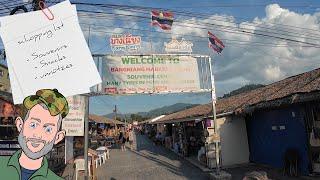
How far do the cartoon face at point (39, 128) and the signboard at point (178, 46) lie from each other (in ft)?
38.6

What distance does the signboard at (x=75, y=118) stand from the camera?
813 cm

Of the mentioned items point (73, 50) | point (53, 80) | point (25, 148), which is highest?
point (73, 50)

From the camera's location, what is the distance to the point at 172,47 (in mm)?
15602

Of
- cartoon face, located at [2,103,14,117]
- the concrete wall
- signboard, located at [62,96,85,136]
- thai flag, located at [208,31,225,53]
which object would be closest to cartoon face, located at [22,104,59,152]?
signboard, located at [62,96,85,136]

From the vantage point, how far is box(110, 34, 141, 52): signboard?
14.2m

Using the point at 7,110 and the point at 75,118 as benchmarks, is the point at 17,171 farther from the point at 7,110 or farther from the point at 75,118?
the point at 7,110

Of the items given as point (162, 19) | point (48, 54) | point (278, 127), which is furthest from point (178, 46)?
point (48, 54)

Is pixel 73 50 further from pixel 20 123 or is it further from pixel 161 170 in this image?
pixel 161 170

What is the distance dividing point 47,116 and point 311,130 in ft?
42.5

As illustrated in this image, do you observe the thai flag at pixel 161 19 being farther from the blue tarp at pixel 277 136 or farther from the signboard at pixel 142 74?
the blue tarp at pixel 277 136

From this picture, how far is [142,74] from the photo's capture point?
14.9m

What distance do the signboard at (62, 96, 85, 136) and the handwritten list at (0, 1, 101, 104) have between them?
4.09 metres

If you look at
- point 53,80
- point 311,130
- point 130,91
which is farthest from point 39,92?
point 311,130

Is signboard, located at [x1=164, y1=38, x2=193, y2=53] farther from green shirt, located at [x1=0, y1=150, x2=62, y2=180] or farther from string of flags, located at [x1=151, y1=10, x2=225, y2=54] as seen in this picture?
green shirt, located at [x1=0, y1=150, x2=62, y2=180]
